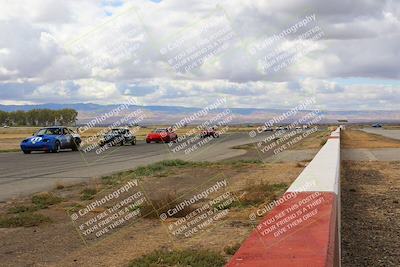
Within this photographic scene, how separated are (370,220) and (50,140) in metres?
25.6

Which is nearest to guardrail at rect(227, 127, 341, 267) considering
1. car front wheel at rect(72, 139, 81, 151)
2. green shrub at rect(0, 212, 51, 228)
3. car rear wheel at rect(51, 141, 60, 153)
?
green shrub at rect(0, 212, 51, 228)

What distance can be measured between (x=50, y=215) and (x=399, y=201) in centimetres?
662

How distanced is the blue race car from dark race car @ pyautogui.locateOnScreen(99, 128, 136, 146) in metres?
6.91

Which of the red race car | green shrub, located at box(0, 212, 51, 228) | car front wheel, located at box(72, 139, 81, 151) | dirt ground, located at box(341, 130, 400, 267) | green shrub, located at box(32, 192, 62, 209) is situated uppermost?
car front wheel, located at box(72, 139, 81, 151)

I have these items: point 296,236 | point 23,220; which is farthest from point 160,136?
point 296,236

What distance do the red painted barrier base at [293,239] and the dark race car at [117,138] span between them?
1419 inches

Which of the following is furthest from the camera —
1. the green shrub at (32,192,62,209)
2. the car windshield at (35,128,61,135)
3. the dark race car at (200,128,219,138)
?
the dark race car at (200,128,219,138)

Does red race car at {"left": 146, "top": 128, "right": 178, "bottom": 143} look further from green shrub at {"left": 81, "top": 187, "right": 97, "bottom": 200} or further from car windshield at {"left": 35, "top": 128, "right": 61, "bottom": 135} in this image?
green shrub at {"left": 81, "top": 187, "right": 97, "bottom": 200}

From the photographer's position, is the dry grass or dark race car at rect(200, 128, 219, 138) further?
dark race car at rect(200, 128, 219, 138)

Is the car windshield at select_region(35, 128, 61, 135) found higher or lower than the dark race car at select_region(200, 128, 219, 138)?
higher

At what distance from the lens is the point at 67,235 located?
733 centimetres

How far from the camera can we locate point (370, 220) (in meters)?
8.27

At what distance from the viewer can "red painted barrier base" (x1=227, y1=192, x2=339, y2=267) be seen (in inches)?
109

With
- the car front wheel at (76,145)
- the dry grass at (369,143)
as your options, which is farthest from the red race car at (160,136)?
the dry grass at (369,143)
